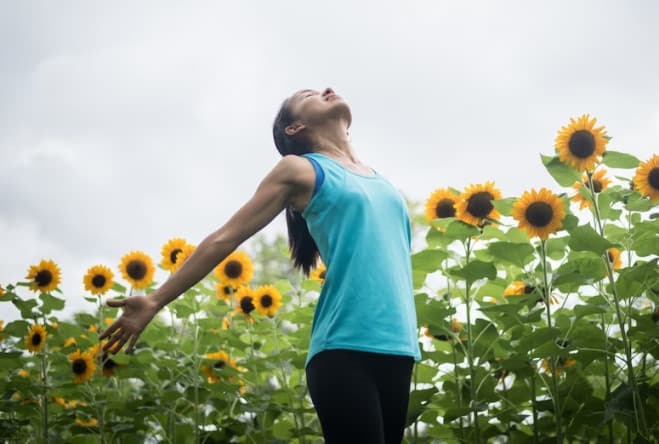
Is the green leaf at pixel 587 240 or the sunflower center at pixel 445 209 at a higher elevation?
the sunflower center at pixel 445 209

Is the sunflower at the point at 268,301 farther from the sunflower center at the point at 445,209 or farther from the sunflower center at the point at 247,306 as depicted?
the sunflower center at the point at 445,209

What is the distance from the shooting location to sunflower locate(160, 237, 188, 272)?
4.91 m

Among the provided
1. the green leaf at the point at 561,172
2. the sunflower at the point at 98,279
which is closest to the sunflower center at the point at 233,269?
the sunflower at the point at 98,279

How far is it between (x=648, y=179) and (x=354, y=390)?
7.07 ft

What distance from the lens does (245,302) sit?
15.8 ft

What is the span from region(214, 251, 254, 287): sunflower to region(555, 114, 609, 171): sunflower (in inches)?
91.7

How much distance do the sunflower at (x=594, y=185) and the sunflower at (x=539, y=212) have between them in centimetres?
32

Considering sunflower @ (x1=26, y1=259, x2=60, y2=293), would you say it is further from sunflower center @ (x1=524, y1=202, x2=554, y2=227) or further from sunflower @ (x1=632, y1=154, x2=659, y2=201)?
sunflower @ (x1=632, y1=154, x2=659, y2=201)

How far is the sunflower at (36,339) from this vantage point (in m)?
4.86

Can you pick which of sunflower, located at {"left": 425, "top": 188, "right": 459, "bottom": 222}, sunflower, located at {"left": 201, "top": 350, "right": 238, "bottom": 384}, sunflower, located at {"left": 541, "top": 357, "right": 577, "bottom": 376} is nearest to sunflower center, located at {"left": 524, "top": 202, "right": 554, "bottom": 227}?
sunflower, located at {"left": 425, "top": 188, "right": 459, "bottom": 222}

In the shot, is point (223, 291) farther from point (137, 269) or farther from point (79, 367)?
point (79, 367)

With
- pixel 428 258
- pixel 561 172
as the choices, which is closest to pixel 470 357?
pixel 428 258

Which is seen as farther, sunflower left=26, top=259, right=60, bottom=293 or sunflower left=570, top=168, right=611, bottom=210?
sunflower left=26, top=259, right=60, bottom=293

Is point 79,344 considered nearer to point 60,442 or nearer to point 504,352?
point 60,442
